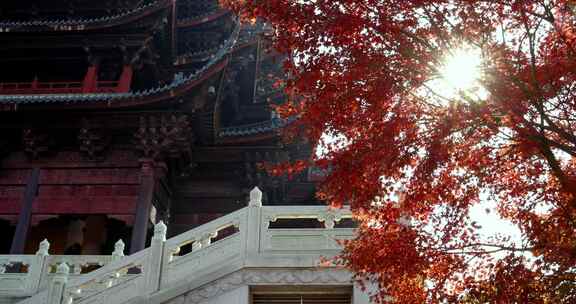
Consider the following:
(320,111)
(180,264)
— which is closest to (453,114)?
(320,111)

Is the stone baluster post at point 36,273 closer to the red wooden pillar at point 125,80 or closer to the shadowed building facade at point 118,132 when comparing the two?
the shadowed building facade at point 118,132

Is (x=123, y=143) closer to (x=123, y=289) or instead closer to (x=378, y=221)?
(x=123, y=289)

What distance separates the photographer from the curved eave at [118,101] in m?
14.2

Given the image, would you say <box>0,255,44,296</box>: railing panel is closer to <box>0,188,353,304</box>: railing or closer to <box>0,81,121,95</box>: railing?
<box>0,188,353,304</box>: railing

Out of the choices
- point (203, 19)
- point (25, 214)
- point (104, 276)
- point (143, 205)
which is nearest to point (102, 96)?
point (143, 205)

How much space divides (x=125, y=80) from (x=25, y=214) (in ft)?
12.0

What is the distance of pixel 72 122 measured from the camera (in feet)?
48.8

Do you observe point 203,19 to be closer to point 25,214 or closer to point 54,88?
point 54,88

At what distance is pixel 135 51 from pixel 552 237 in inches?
448

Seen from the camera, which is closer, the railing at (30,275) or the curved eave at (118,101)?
the railing at (30,275)

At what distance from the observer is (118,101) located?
1438 centimetres

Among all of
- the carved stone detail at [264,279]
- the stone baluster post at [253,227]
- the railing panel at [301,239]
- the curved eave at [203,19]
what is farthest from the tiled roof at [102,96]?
the carved stone detail at [264,279]

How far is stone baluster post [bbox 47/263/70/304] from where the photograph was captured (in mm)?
10102

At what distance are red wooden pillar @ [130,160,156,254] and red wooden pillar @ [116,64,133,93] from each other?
2075 millimetres
